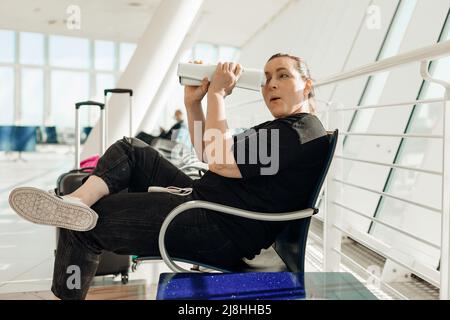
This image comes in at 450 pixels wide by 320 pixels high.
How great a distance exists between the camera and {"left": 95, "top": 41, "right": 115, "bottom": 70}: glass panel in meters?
12.1

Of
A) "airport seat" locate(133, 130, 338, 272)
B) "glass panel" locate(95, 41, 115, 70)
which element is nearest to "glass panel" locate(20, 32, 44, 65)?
"glass panel" locate(95, 41, 115, 70)

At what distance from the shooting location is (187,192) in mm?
1370

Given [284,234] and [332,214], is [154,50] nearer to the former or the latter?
[332,214]

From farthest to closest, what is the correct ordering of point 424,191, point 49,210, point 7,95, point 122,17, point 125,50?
point 125,50, point 7,95, point 122,17, point 424,191, point 49,210

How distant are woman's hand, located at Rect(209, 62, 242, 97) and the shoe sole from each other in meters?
0.50

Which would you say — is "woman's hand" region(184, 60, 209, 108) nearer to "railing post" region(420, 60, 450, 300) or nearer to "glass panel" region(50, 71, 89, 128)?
"railing post" region(420, 60, 450, 300)

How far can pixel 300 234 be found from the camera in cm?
119

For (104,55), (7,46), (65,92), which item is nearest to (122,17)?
(104,55)

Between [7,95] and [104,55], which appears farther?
[104,55]

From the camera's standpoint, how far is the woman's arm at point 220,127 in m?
1.19

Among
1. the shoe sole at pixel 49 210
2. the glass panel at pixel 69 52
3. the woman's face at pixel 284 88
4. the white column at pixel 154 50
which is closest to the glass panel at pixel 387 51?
the white column at pixel 154 50

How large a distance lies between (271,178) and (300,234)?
178 millimetres

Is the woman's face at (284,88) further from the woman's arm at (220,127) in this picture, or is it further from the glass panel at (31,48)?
the glass panel at (31,48)

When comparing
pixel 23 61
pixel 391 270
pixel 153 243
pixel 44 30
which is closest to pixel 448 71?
pixel 391 270
